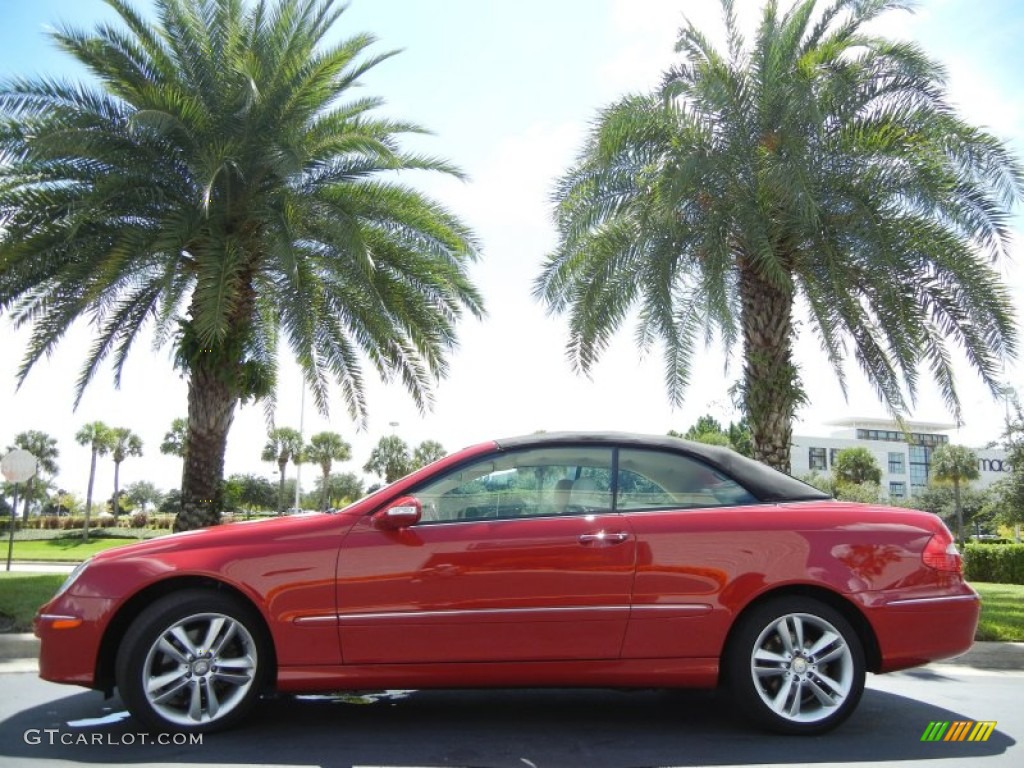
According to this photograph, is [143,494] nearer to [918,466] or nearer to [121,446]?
[121,446]

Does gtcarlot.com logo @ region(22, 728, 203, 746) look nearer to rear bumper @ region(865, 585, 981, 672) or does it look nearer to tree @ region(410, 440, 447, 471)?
rear bumper @ region(865, 585, 981, 672)

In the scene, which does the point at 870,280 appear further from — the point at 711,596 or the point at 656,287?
the point at 711,596

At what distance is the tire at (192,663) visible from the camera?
405cm

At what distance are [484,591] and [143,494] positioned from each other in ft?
383

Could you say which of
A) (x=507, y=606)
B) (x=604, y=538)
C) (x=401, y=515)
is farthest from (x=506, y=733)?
(x=401, y=515)

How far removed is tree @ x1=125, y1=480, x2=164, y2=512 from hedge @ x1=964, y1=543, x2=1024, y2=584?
10171 cm

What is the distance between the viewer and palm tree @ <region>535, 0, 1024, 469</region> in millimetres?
11008

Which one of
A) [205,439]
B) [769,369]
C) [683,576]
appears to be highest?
[769,369]

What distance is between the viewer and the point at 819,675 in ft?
13.9

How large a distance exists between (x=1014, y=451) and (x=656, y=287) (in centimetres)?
1833

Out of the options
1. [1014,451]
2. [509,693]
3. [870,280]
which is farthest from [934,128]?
[1014,451]

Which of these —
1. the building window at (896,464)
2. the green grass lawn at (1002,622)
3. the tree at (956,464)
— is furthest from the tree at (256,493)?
the building window at (896,464)

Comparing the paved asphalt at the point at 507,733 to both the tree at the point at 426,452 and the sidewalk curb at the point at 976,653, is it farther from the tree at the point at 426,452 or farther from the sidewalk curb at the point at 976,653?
the tree at the point at 426,452

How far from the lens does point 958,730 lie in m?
4.48
